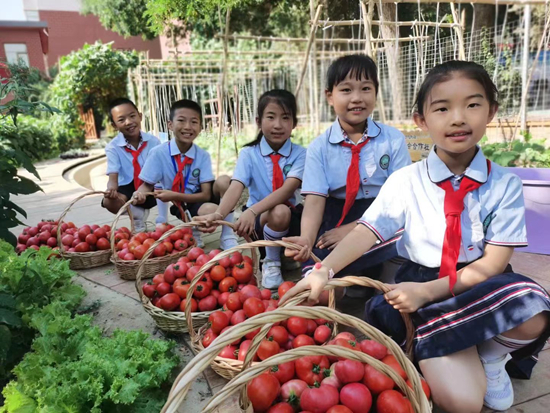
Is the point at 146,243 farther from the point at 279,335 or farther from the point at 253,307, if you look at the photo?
the point at 279,335

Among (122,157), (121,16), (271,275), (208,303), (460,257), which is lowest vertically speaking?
(271,275)

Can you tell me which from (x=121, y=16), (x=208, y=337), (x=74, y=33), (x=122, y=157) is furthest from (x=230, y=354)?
(x=74, y=33)

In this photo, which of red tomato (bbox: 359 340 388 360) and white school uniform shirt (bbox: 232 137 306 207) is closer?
red tomato (bbox: 359 340 388 360)

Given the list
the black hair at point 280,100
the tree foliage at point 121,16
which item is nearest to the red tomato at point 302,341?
the black hair at point 280,100

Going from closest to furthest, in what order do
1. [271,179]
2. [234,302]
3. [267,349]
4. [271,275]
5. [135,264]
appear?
1. [267,349]
2. [234,302]
3. [271,275]
4. [135,264]
5. [271,179]

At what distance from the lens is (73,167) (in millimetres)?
10984

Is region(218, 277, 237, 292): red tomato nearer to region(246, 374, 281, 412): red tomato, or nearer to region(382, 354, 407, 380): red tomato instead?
region(246, 374, 281, 412): red tomato

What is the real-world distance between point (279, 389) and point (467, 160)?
1.17 meters

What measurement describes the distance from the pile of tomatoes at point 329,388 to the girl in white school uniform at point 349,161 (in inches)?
32.1

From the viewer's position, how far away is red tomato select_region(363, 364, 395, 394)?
1340mm

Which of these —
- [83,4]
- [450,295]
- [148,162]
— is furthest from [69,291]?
[83,4]

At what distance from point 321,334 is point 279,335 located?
0.59 ft

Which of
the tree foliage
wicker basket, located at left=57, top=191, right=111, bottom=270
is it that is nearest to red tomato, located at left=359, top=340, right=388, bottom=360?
wicker basket, located at left=57, top=191, right=111, bottom=270

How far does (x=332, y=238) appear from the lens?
2.30 m
